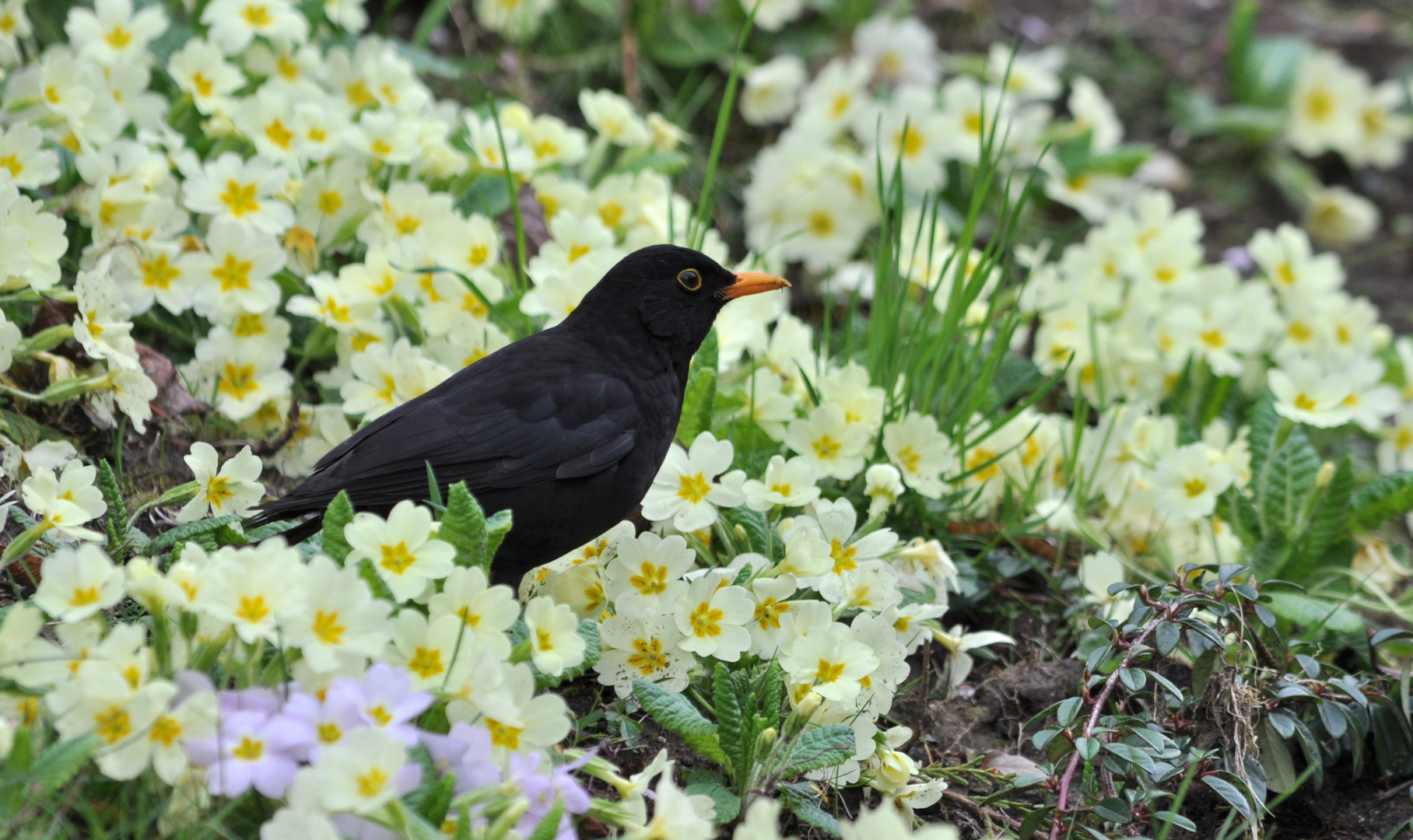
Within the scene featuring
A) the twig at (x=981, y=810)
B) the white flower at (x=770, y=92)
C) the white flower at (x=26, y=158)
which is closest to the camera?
the twig at (x=981, y=810)

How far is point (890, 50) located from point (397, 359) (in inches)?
115

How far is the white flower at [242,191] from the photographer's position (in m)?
2.96

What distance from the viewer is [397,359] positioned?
2.80m

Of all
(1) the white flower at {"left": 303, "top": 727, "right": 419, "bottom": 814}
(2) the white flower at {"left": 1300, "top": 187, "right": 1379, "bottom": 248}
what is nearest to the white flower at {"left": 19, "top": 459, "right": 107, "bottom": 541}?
(1) the white flower at {"left": 303, "top": 727, "right": 419, "bottom": 814}

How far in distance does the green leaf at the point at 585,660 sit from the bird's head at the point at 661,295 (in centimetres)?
74

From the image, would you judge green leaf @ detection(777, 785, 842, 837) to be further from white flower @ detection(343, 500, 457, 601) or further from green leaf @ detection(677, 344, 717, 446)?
green leaf @ detection(677, 344, 717, 446)

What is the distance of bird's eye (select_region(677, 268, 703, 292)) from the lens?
2777 millimetres

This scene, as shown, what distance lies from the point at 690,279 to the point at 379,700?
1.35 meters

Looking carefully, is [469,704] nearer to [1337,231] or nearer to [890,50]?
[890,50]

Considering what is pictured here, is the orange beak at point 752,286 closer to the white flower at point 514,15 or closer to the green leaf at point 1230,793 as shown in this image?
the green leaf at point 1230,793

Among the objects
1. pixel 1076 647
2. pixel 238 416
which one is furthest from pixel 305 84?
pixel 1076 647

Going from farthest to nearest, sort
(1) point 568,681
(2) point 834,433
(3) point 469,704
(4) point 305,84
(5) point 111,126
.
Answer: (4) point 305,84, (5) point 111,126, (2) point 834,433, (1) point 568,681, (3) point 469,704

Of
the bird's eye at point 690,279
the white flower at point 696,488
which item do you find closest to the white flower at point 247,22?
the bird's eye at point 690,279

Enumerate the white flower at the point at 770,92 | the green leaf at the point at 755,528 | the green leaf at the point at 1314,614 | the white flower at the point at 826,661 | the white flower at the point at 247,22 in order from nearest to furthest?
1. the white flower at the point at 826,661
2. the green leaf at the point at 755,528
3. the green leaf at the point at 1314,614
4. the white flower at the point at 247,22
5. the white flower at the point at 770,92
